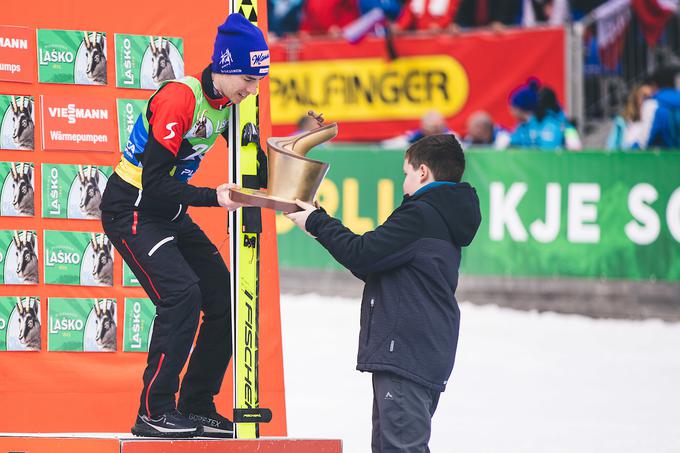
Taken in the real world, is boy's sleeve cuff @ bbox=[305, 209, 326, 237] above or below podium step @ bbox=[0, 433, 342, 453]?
above

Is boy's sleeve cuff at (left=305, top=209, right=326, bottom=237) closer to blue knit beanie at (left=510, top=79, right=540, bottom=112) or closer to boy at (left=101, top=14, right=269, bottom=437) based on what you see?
boy at (left=101, top=14, right=269, bottom=437)

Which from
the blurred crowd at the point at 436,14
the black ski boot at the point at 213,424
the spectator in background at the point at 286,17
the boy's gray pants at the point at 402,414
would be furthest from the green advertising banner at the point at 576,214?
the boy's gray pants at the point at 402,414

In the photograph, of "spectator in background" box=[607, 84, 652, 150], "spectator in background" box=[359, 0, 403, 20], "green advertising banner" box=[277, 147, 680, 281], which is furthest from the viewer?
"spectator in background" box=[359, 0, 403, 20]

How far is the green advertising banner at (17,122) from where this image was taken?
670cm

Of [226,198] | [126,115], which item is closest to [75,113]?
[126,115]

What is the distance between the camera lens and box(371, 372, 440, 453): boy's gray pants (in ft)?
17.1

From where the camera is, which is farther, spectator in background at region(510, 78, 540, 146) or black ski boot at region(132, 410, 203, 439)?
spectator in background at region(510, 78, 540, 146)

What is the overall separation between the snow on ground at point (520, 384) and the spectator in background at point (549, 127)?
1.82 meters

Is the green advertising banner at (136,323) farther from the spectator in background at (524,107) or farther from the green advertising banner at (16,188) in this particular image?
the spectator in background at (524,107)

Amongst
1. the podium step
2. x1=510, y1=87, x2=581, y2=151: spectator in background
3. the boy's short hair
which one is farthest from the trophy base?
x1=510, y1=87, x2=581, y2=151: spectator in background

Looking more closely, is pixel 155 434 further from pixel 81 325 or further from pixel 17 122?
pixel 17 122

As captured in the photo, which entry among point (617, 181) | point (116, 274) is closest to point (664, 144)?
point (617, 181)

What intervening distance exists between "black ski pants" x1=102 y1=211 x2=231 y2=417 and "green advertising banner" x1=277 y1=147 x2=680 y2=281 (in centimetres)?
668

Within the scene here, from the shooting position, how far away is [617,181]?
485 inches
